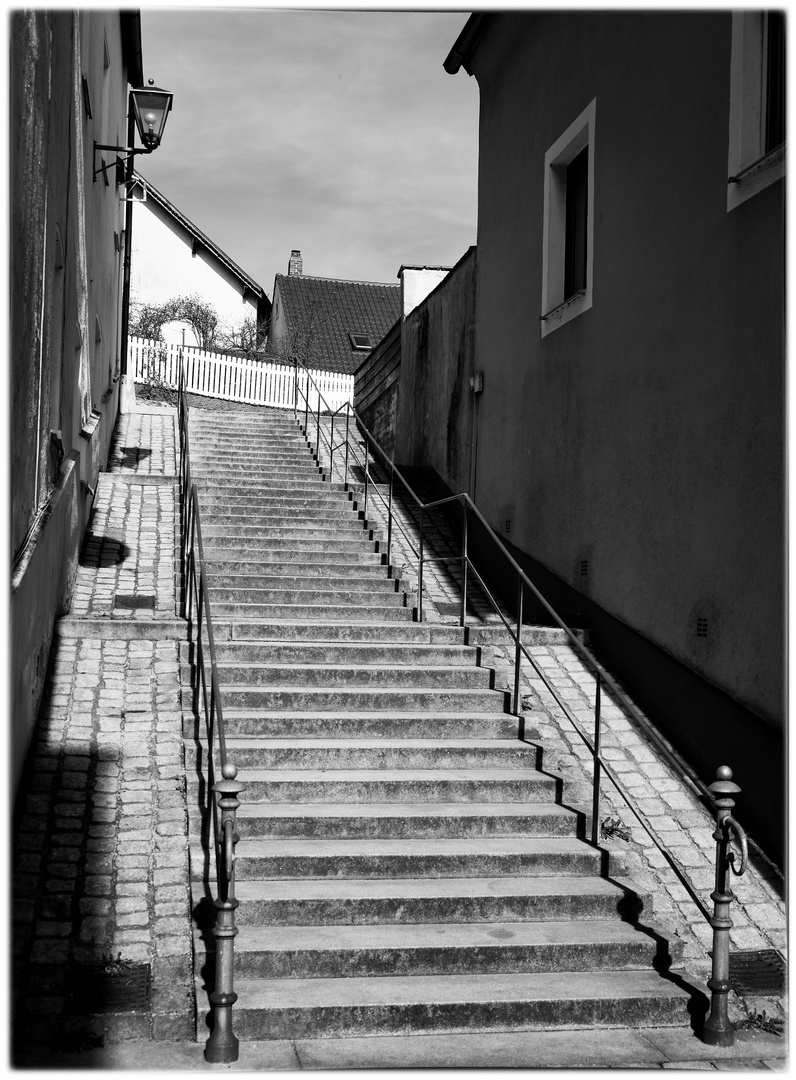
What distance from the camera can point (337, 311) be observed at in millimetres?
37469

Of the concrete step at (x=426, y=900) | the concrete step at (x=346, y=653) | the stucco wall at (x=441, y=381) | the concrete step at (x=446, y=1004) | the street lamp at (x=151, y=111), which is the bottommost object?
the concrete step at (x=446, y=1004)

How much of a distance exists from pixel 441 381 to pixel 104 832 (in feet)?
31.8

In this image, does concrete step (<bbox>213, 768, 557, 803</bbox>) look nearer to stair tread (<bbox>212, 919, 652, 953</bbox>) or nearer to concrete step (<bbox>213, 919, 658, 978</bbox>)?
stair tread (<bbox>212, 919, 652, 953</bbox>)

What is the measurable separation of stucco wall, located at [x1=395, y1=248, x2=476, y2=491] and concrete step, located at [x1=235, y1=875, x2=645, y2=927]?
767 cm

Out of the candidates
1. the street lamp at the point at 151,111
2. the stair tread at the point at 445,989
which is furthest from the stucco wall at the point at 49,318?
the stair tread at the point at 445,989

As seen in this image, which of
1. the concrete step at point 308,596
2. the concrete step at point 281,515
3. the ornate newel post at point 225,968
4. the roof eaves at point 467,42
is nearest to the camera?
the ornate newel post at point 225,968

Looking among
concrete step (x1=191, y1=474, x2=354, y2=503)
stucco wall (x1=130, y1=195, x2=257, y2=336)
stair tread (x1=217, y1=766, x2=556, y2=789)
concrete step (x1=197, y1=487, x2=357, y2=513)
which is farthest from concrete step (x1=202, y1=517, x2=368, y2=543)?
stucco wall (x1=130, y1=195, x2=257, y2=336)

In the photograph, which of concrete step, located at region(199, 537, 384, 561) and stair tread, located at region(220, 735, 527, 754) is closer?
stair tread, located at region(220, 735, 527, 754)

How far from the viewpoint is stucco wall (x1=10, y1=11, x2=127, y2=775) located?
562cm

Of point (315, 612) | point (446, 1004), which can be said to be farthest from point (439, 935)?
point (315, 612)

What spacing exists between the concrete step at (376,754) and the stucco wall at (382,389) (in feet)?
34.6

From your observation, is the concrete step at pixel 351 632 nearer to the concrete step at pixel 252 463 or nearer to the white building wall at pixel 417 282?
the concrete step at pixel 252 463

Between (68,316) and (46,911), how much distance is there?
5.28 metres

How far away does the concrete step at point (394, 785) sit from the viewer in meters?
6.14
